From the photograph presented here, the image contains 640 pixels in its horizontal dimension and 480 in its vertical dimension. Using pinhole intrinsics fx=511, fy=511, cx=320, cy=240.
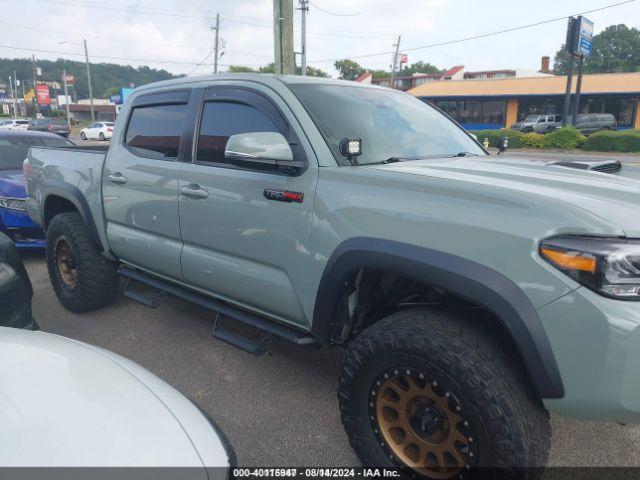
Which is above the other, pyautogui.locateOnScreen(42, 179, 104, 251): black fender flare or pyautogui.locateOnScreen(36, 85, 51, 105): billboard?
pyautogui.locateOnScreen(36, 85, 51, 105): billboard

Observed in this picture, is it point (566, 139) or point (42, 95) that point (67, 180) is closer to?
point (566, 139)

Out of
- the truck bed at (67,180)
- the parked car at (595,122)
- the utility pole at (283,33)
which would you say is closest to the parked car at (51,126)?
the utility pole at (283,33)

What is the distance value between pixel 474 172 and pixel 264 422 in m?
1.73

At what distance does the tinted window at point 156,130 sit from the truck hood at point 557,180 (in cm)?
153

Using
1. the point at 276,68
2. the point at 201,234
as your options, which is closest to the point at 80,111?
the point at 276,68

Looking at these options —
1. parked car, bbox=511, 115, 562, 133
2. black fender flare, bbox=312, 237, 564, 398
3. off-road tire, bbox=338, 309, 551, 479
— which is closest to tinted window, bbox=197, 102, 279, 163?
black fender flare, bbox=312, 237, 564, 398

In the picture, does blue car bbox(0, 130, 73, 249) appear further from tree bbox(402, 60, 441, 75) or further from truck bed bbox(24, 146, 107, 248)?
tree bbox(402, 60, 441, 75)

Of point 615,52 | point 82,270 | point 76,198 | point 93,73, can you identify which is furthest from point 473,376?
point 93,73

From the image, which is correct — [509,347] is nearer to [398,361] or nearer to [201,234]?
[398,361]

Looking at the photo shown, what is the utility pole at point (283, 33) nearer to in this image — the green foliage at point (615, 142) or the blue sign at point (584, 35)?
the green foliage at point (615, 142)

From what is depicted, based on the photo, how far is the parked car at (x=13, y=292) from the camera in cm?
313

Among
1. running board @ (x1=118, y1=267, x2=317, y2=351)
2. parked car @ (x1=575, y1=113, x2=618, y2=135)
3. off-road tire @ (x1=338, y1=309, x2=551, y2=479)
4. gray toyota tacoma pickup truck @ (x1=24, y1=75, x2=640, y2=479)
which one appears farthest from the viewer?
parked car @ (x1=575, y1=113, x2=618, y2=135)

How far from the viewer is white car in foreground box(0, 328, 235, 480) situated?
1396 mm

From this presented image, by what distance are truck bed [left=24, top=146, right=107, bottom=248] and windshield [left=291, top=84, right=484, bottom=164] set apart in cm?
203
